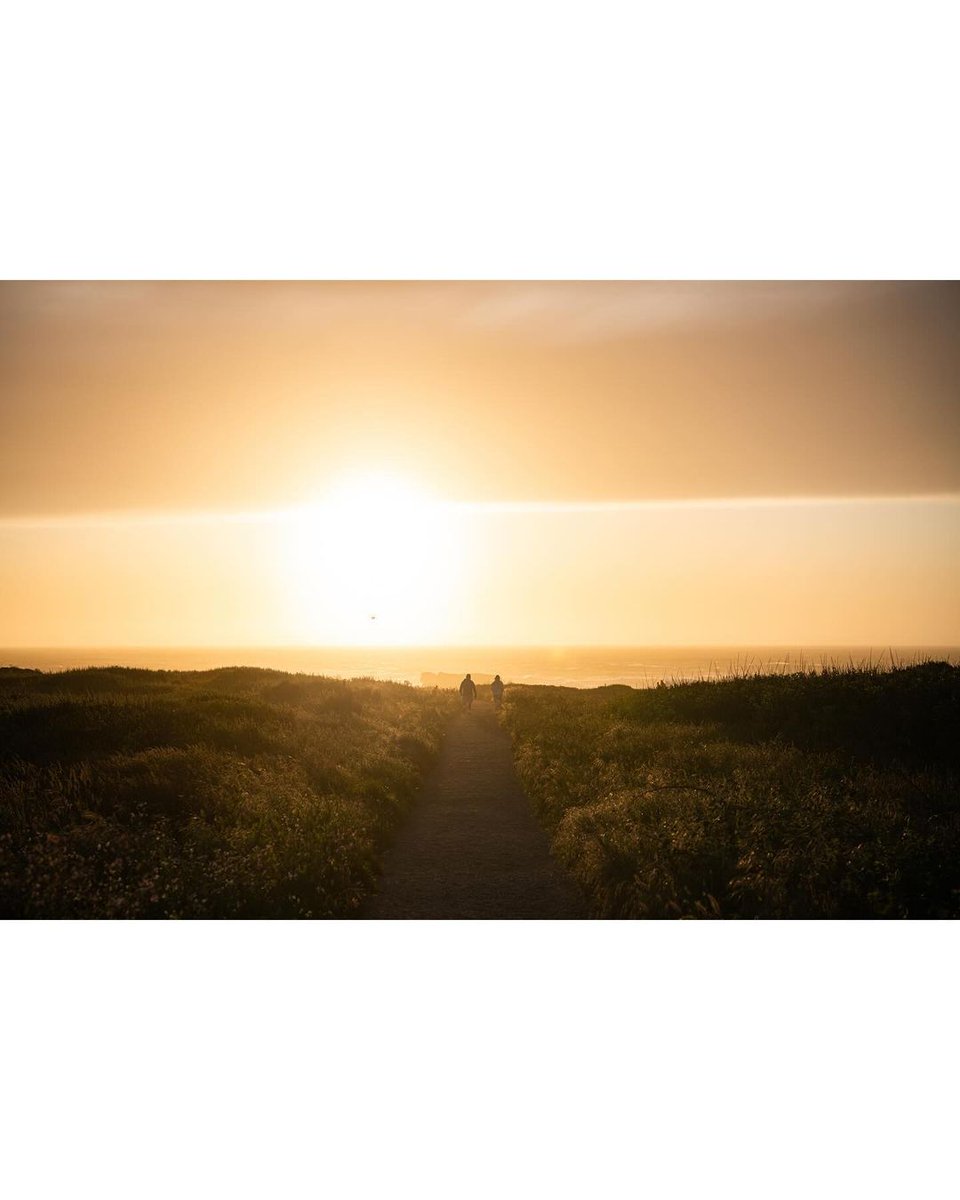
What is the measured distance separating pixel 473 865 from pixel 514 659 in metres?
3.99

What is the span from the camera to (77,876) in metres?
8.69

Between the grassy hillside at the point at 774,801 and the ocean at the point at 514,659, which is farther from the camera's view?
the ocean at the point at 514,659

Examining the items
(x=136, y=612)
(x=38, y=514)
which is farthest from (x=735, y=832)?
(x=38, y=514)

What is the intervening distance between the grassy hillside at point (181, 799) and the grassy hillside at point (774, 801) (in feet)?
9.94

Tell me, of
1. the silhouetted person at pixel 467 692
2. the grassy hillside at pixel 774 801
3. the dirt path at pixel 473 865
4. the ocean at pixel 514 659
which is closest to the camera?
the grassy hillside at pixel 774 801

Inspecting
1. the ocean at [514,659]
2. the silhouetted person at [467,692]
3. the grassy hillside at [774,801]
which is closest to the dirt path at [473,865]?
the grassy hillside at [774,801]

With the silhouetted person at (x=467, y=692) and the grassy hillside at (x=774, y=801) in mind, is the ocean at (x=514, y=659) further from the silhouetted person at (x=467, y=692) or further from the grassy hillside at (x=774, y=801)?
the silhouetted person at (x=467, y=692)

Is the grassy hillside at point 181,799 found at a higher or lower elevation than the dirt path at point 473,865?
higher

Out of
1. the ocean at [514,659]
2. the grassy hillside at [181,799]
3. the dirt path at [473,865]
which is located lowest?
the dirt path at [473,865]

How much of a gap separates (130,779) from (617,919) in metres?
A: 6.37

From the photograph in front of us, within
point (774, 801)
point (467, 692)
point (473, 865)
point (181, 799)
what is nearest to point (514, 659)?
point (473, 865)

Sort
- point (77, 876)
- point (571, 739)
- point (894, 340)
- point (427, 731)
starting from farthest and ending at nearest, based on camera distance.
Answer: point (427, 731) < point (571, 739) < point (894, 340) < point (77, 876)

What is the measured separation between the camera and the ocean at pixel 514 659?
39.4 feet

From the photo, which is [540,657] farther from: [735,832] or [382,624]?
[735,832]
